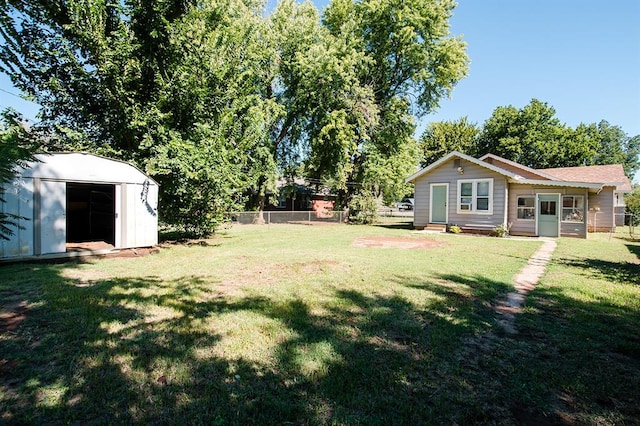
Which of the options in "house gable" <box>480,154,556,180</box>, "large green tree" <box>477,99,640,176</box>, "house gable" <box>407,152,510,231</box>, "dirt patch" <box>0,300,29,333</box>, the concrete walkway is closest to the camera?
"dirt patch" <box>0,300,29,333</box>

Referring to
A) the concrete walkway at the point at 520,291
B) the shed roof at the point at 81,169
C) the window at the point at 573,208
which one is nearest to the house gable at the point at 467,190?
the window at the point at 573,208

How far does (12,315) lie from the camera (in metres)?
4.36

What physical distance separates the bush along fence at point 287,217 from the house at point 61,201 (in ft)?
34.1

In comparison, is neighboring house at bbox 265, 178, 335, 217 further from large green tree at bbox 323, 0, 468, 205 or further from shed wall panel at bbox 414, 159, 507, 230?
shed wall panel at bbox 414, 159, 507, 230

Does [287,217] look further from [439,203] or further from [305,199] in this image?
[305,199]

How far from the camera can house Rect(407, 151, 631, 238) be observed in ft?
53.1

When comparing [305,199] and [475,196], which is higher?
[305,199]

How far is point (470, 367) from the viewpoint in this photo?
3.29m

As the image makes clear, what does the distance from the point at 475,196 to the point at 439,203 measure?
2.00 m

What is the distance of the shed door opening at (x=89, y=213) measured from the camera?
11906 millimetres

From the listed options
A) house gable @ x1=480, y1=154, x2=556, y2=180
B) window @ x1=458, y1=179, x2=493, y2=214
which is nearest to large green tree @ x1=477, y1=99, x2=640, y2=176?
house gable @ x1=480, y1=154, x2=556, y2=180

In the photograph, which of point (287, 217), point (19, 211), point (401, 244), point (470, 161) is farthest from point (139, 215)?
point (470, 161)

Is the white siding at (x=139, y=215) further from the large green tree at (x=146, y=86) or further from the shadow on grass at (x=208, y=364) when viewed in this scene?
the shadow on grass at (x=208, y=364)

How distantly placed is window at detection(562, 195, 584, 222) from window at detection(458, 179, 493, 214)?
419 centimetres
